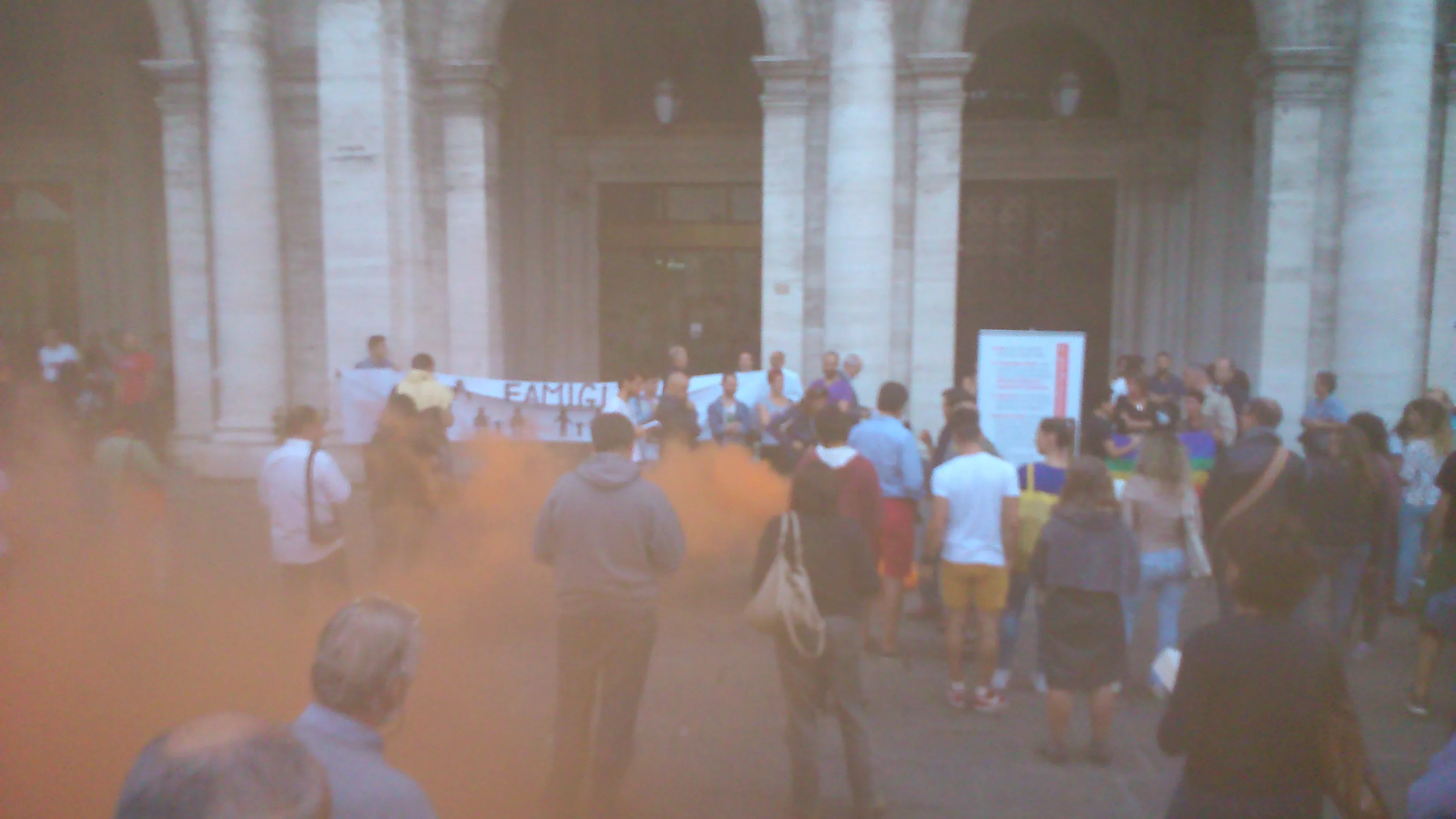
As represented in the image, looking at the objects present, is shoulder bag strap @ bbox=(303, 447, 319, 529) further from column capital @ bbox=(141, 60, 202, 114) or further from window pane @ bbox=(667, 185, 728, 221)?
window pane @ bbox=(667, 185, 728, 221)

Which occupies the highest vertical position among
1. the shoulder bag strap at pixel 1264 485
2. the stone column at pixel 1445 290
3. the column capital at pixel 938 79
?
the column capital at pixel 938 79

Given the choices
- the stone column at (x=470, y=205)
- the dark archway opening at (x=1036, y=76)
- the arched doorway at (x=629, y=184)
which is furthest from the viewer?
the arched doorway at (x=629, y=184)

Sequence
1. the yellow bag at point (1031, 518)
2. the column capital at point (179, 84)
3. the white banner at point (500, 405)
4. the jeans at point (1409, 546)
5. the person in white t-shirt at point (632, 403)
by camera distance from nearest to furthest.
→ the yellow bag at point (1031, 518) → the jeans at point (1409, 546) → the person in white t-shirt at point (632, 403) → the white banner at point (500, 405) → the column capital at point (179, 84)

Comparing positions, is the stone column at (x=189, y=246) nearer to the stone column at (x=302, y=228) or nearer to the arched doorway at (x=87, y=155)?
the stone column at (x=302, y=228)

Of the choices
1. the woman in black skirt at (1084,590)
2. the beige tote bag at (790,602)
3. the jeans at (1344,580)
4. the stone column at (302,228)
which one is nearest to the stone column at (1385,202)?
the jeans at (1344,580)

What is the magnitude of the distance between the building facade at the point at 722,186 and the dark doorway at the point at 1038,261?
5 cm

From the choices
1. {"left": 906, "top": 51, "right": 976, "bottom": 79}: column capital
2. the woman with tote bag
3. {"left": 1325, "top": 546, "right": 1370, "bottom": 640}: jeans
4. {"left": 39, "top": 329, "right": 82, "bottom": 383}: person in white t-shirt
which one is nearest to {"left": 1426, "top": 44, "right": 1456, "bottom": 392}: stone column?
{"left": 906, "top": 51, "right": 976, "bottom": 79}: column capital

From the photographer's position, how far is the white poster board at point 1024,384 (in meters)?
8.59

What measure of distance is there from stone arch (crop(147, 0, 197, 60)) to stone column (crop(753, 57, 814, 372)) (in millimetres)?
7413

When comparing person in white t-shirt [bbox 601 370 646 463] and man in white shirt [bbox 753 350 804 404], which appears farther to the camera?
man in white shirt [bbox 753 350 804 404]


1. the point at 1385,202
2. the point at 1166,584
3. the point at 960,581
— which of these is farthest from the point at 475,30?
the point at 1385,202

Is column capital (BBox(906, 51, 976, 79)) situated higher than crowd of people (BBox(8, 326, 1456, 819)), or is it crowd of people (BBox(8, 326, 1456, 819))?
column capital (BBox(906, 51, 976, 79))

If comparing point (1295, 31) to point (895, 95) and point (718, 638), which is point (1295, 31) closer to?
point (895, 95)

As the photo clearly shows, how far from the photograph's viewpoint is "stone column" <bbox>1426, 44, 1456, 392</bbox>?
12031mm
